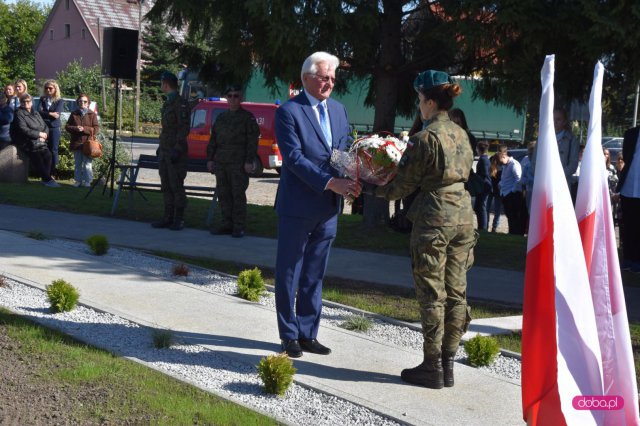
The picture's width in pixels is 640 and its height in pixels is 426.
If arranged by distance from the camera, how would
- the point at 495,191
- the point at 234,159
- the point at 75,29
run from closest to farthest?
the point at 234,159 < the point at 495,191 < the point at 75,29

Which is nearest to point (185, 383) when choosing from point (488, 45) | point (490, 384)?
point (490, 384)

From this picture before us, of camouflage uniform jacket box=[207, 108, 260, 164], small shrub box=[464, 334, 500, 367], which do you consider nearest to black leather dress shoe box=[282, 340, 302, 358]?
small shrub box=[464, 334, 500, 367]

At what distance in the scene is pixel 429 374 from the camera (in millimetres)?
5641

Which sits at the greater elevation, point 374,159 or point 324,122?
point 324,122

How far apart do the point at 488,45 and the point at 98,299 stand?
524cm

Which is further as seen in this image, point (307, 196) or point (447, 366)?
point (307, 196)

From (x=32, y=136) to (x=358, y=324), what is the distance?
12.6 meters

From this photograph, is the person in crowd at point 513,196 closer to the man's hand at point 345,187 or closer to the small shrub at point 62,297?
the small shrub at point 62,297

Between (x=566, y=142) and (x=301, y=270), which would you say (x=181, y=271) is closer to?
(x=301, y=270)

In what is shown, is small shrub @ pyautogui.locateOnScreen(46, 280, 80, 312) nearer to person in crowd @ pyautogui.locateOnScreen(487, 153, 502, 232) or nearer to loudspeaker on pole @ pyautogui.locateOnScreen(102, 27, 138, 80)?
loudspeaker on pole @ pyautogui.locateOnScreen(102, 27, 138, 80)

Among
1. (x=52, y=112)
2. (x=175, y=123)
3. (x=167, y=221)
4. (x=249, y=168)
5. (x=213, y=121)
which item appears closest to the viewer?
(x=249, y=168)

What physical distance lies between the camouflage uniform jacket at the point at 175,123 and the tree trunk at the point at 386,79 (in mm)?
2501

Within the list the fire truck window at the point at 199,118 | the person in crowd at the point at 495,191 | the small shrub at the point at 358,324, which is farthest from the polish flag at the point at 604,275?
the fire truck window at the point at 199,118

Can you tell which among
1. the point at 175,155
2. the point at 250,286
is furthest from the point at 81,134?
the point at 250,286
